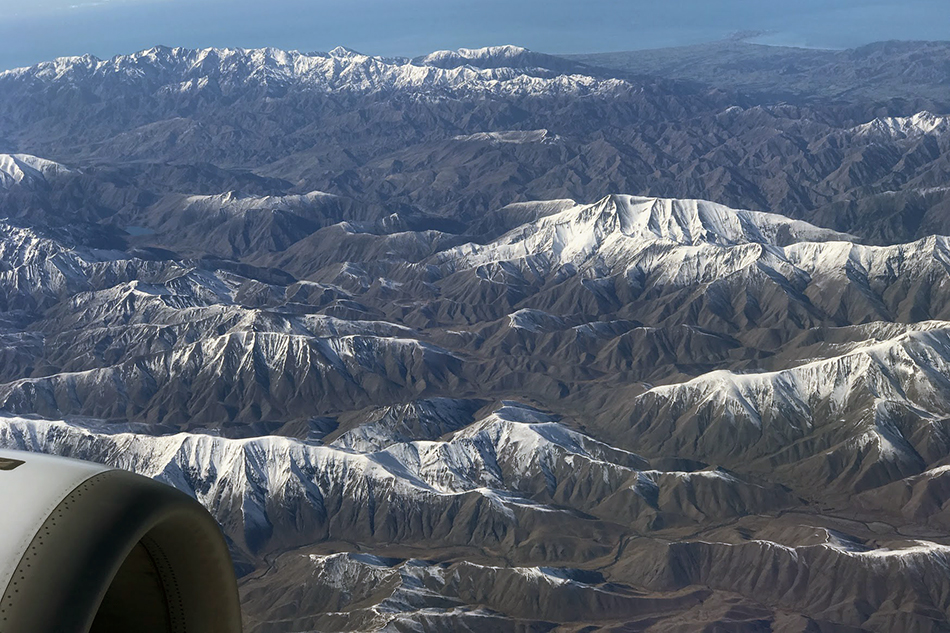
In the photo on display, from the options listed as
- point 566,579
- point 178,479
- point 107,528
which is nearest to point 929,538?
point 566,579

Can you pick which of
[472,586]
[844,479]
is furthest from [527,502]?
[844,479]

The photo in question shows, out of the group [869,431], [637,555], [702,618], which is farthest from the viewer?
[869,431]

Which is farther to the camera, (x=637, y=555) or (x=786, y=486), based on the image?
(x=786, y=486)

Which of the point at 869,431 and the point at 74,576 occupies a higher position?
the point at 74,576

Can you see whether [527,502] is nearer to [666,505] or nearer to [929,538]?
[666,505]

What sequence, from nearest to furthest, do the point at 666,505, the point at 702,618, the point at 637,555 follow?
the point at 702,618 → the point at 637,555 → the point at 666,505

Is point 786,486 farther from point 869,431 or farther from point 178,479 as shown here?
point 178,479
